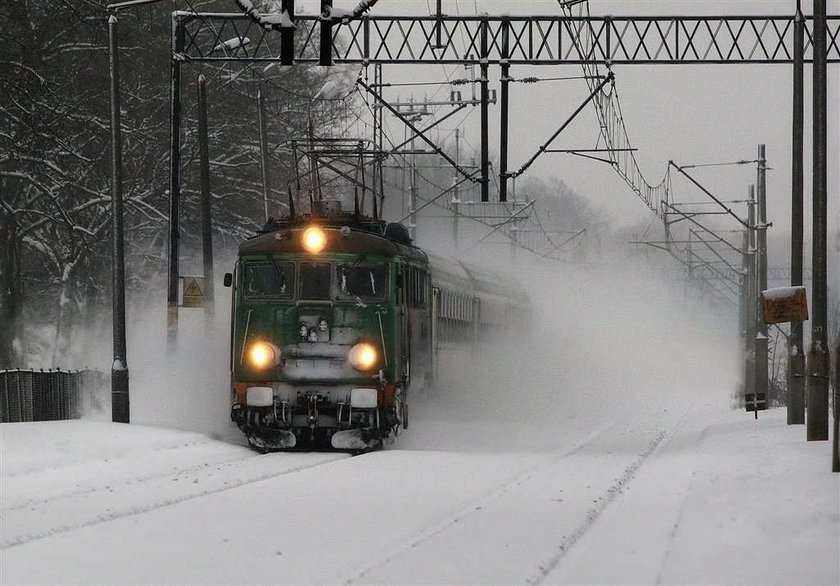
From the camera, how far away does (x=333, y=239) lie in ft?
67.6

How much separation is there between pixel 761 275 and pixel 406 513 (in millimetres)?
24592

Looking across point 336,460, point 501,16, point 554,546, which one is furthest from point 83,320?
point 554,546

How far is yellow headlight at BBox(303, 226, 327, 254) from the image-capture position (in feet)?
67.5

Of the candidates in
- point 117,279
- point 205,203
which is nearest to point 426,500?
point 117,279

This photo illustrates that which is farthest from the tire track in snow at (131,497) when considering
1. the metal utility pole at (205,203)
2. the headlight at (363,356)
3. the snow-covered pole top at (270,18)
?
the metal utility pole at (205,203)

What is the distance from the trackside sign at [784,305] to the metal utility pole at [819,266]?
20 centimetres

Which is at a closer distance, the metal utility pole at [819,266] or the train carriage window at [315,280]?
the metal utility pole at [819,266]

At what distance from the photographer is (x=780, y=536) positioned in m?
11.3

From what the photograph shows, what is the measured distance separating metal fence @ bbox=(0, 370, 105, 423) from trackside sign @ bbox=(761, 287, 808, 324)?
391 inches

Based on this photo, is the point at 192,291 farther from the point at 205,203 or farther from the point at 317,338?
the point at 205,203

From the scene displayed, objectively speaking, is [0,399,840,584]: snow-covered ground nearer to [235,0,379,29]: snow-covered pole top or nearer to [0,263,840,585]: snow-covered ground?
[0,263,840,585]: snow-covered ground

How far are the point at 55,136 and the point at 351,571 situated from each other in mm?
21904

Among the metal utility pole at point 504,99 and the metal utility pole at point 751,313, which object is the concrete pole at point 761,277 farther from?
the metal utility pole at point 504,99

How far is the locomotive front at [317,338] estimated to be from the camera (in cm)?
1988
